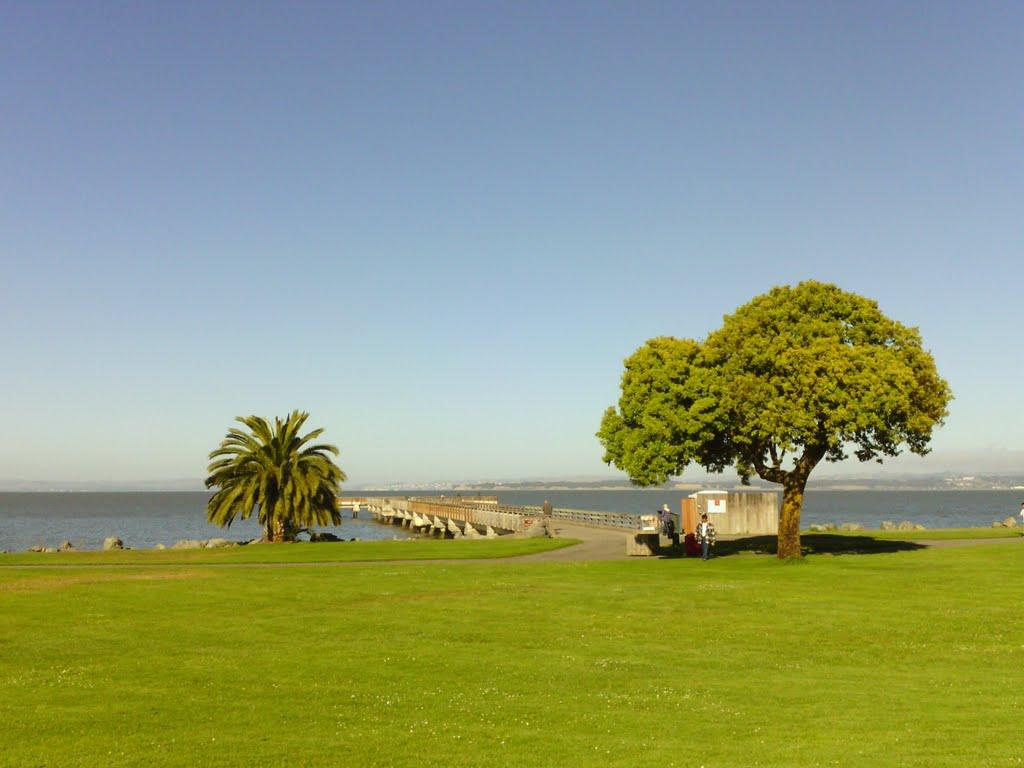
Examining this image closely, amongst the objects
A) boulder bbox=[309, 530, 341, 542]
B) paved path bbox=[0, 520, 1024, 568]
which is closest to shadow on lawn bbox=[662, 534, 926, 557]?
paved path bbox=[0, 520, 1024, 568]

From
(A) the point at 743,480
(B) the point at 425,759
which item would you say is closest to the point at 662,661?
(B) the point at 425,759

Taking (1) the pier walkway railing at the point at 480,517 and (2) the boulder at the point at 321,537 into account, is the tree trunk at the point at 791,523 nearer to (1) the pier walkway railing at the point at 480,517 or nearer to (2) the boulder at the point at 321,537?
(1) the pier walkway railing at the point at 480,517

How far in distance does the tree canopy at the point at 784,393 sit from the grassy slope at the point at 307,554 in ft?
32.1

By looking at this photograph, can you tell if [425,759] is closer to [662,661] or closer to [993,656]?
[662,661]

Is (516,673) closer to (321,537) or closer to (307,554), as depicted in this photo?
(307,554)

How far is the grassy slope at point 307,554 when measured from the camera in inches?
1758

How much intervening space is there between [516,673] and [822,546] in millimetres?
35614

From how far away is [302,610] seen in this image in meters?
26.3

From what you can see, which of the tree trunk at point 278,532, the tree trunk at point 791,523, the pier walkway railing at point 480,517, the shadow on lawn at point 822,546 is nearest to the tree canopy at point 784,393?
the tree trunk at point 791,523

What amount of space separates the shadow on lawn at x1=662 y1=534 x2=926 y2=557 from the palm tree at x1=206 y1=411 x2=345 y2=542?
2369cm

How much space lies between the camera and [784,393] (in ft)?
130

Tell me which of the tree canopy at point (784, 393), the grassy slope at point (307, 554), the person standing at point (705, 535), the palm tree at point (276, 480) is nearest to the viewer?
the tree canopy at point (784, 393)

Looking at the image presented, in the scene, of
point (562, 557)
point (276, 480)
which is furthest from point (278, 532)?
point (562, 557)

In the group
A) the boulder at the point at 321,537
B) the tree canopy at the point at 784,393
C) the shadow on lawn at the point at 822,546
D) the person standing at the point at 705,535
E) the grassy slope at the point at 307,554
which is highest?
the tree canopy at the point at 784,393
